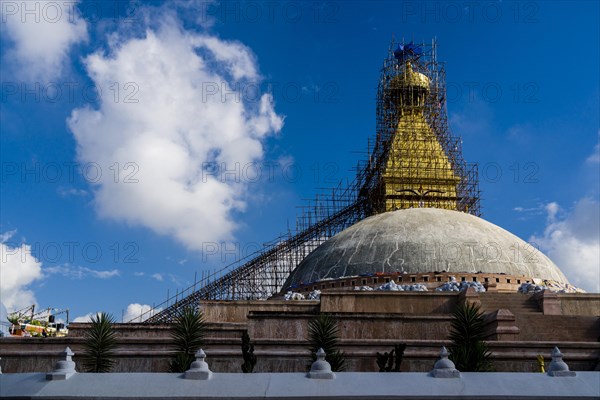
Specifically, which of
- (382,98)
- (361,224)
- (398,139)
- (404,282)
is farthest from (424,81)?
(404,282)

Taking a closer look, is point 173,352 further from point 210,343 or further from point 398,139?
point 398,139

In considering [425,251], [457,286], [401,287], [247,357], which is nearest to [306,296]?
[401,287]

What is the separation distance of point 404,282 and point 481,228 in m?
4.63

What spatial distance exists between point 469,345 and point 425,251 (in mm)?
10642

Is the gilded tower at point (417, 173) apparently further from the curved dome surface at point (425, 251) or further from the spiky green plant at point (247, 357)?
the spiky green plant at point (247, 357)

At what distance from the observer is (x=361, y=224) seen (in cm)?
2705

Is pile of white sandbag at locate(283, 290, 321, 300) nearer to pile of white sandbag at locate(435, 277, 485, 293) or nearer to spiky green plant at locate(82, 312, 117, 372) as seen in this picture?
pile of white sandbag at locate(435, 277, 485, 293)

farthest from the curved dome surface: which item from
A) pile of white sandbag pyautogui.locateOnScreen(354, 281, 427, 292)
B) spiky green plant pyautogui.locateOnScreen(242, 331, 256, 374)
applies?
spiky green plant pyautogui.locateOnScreen(242, 331, 256, 374)

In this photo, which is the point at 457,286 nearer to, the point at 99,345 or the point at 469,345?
the point at 469,345

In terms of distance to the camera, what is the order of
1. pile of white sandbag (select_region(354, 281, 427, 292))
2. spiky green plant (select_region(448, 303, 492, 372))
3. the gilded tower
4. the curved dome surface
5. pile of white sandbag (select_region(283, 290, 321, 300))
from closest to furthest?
1. spiky green plant (select_region(448, 303, 492, 372))
2. pile of white sandbag (select_region(354, 281, 427, 292))
3. pile of white sandbag (select_region(283, 290, 321, 300))
4. the curved dome surface
5. the gilded tower

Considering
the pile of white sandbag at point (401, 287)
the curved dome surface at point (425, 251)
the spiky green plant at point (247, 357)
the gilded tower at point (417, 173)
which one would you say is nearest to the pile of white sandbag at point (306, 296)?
the curved dome surface at point (425, 251)

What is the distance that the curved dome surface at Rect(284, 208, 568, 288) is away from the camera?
75.4 feet

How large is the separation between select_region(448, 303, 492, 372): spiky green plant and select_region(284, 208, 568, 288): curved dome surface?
955 centimetres

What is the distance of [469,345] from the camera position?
12742 millimetres
